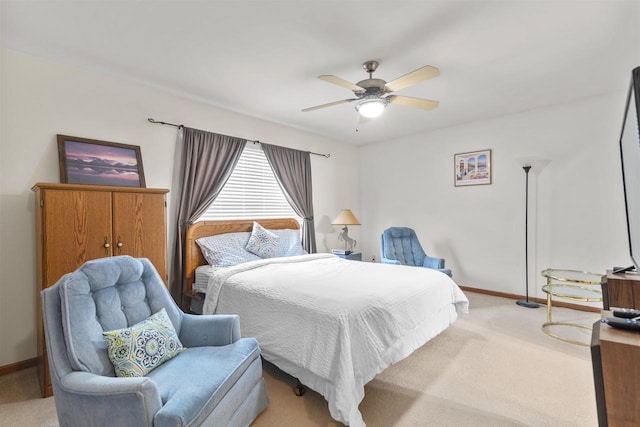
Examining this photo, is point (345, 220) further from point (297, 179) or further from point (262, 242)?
point (262, 242)

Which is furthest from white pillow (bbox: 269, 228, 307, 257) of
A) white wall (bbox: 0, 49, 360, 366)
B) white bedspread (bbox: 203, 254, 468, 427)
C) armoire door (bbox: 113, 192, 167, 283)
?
armoire door (bbox: 113, 192, 167, 283)

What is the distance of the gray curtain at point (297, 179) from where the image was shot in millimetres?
4402

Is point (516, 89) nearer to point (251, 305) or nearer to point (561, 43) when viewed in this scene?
point (561, 43)

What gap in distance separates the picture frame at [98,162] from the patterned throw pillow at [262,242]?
4.36ft

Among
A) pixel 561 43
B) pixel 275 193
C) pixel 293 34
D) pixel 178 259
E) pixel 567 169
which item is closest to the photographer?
pixel 293 34

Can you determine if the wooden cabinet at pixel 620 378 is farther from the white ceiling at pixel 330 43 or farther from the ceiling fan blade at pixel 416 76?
the white ceiling at pixel 330 43

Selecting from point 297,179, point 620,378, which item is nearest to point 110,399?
point 620,378

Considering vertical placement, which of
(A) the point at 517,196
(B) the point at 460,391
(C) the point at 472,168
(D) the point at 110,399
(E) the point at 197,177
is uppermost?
(C) the point at 472,168

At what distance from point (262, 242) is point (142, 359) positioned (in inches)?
86.4

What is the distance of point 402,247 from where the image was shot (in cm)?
455

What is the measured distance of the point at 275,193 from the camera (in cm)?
448

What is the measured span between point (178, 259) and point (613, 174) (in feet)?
16.9

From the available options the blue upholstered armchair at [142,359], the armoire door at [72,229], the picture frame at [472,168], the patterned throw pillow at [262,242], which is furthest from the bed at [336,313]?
the picture frame at [472,168]

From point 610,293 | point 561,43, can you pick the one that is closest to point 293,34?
point 561,43
